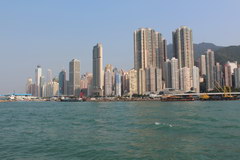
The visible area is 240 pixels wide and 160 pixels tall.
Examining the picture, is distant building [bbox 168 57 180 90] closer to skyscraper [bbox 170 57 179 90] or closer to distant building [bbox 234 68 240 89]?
skyscraper [bbox 170 57 179 90]

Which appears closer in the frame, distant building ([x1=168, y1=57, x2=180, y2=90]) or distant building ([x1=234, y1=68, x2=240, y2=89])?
distant building ([x1=234, y1=68, x2=240, y2=89])

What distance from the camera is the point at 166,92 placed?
181 m

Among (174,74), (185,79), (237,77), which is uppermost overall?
(174,74)

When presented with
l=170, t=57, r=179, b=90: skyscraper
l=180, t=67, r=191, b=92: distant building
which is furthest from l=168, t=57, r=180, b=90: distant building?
l=180, t=67, r=191, b=92: distant building

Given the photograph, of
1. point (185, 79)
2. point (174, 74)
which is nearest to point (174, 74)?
point (174, 74)

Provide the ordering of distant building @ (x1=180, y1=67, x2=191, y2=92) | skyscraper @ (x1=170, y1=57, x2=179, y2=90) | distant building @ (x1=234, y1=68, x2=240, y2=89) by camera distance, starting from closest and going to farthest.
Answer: distant building @ (x1=234, y1=68, x2=240, y2=89)
distant building @ (x1=180, y1=67, x2=191, y2=92)
skyscraper @ (x1=170, y1=57, x2=179, y2=90)

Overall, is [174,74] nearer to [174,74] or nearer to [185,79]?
[174,74]

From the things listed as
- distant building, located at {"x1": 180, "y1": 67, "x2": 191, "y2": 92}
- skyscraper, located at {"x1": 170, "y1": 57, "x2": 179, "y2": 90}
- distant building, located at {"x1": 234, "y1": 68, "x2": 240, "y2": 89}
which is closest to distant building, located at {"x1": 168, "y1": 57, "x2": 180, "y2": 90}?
skyscraper, located at {"x1": 170, "y1": 57, "x2": 179, "y2": 90}

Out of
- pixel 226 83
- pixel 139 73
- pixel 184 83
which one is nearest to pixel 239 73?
pixel 226 83

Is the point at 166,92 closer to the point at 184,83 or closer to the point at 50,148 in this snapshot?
the point at 184,83

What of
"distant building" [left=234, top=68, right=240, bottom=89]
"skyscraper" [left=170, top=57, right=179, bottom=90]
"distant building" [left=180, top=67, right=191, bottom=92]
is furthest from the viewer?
"skyscraper" [left=170, top=57, right=179, bottom=90]

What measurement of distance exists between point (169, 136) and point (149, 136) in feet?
5.75

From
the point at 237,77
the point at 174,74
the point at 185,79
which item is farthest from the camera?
the point at 174,74

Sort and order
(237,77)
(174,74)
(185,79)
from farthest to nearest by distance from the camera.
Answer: (174,74) → (185,79) → (237,77)
